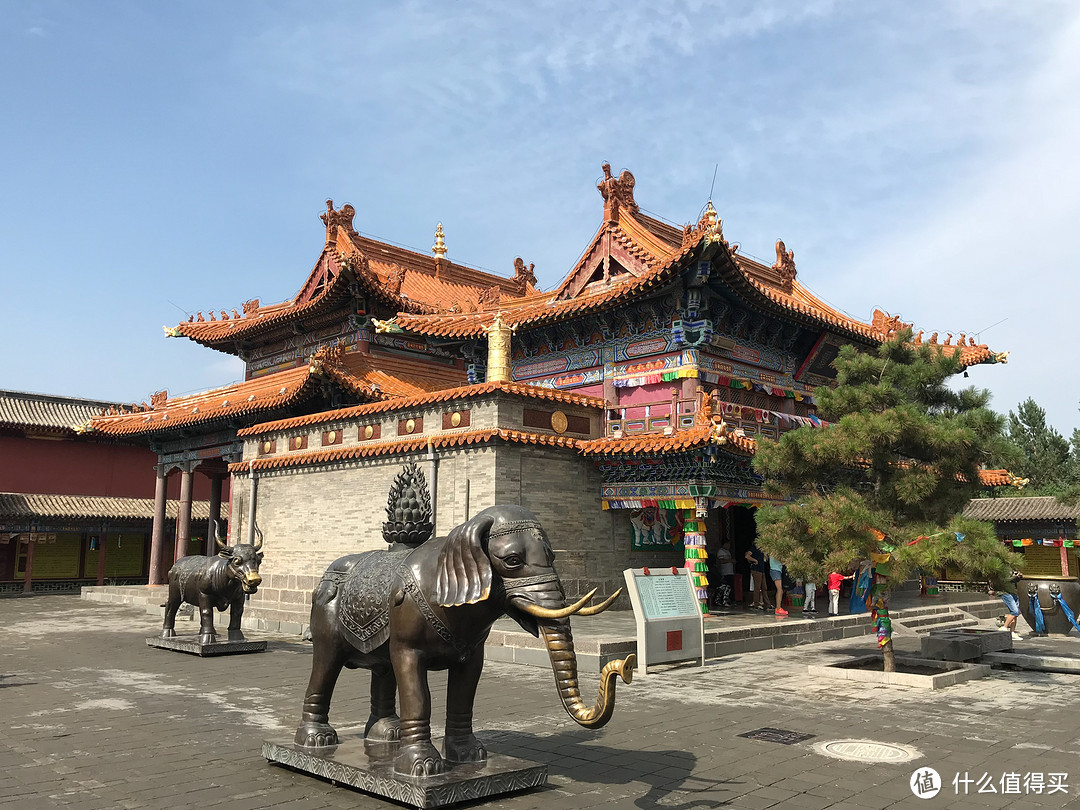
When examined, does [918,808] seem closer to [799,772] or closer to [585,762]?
[799,772]

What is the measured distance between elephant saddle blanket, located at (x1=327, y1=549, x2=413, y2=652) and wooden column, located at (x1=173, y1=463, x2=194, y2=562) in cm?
1968

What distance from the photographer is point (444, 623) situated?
509 cm

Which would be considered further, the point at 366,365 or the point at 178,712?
the point at 366,365

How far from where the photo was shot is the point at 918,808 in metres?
5.12

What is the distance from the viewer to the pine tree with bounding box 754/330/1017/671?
9930mm

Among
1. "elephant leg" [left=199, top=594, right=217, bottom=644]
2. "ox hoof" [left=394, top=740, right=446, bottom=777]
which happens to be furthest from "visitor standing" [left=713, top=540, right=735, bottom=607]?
"ox hoof" [left=394, top=740, right=446, bottom=777]

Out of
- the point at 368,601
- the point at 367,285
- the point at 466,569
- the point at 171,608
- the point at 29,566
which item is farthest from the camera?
the point at 29,566

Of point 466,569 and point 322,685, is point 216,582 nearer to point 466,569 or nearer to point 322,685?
point 322,685

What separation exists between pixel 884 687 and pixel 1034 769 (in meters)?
3.78

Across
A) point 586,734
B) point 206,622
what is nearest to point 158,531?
point 206,622

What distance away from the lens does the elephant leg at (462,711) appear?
5.41 meters

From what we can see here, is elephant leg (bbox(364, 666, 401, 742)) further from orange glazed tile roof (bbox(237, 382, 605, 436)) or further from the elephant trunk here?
orange glazed tile roof (bbox(237, 382, 605, 436))

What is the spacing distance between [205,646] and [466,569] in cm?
902

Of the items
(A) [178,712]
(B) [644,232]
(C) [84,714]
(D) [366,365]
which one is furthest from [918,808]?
(D) [366,365]
